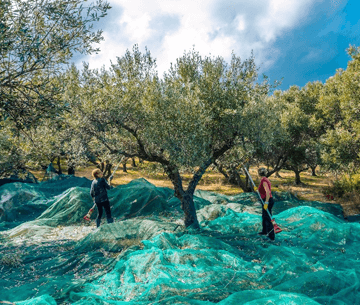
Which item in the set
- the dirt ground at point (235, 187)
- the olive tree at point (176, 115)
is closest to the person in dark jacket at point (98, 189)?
the olive tree at point (176, 115)

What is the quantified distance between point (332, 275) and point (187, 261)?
133 inches

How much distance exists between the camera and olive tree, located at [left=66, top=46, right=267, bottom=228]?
31.8 feet

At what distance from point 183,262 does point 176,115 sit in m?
5.04

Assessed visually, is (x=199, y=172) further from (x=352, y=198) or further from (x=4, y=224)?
(x=352, y=198)

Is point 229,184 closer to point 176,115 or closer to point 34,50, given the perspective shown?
point 176,115

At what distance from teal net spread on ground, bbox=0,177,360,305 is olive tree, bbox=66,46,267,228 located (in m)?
2.58

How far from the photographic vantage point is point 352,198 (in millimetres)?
18094

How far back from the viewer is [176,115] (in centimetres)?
962

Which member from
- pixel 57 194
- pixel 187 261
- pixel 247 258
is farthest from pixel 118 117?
pixel 57 194

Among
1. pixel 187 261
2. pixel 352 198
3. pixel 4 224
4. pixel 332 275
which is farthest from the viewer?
pixel 352 198

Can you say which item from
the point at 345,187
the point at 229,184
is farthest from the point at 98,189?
the point at 229,184

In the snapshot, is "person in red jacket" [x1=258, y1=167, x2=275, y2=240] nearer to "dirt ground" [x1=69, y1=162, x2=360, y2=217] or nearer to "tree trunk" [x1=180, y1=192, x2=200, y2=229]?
"tree trunk" [x1=180, y1=192, x2=200, y2=229]

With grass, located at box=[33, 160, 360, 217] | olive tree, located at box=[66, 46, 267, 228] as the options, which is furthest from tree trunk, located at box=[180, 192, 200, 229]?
grass, located at box=[33, 160, 360, 217]

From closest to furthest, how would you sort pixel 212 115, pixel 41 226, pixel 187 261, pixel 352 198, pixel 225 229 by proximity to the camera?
pixel 187 261 → pixel 212 115 → pixel 225 229 → pixel 41 226 → pixel 352 198
